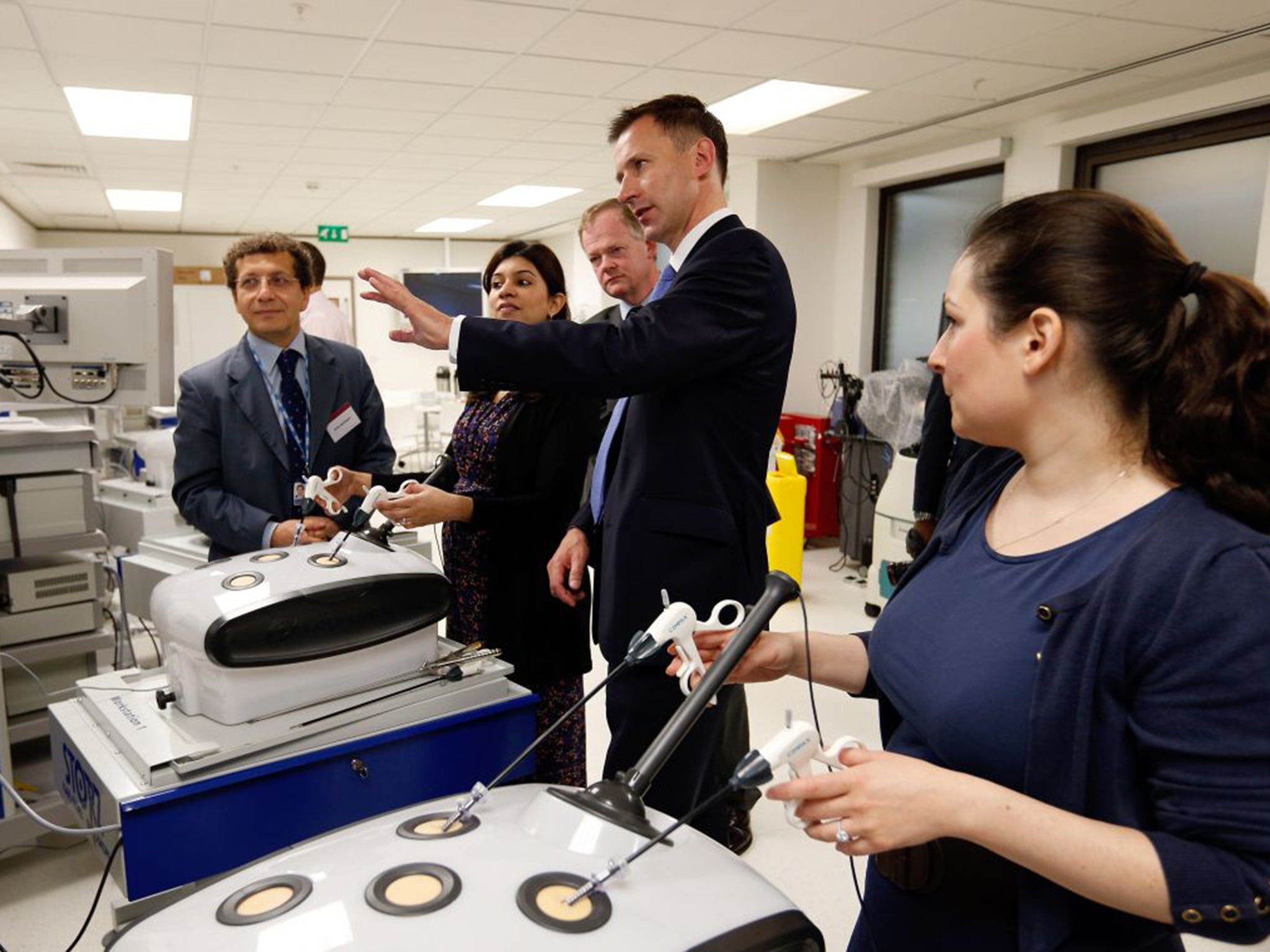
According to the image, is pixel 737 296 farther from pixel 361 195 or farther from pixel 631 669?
pixel 361 195

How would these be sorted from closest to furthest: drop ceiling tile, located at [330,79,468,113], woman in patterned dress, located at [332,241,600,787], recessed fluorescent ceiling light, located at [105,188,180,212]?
woman in patterned dress, located at [332,241,600,787] → drop ceiling tile, located at [330,79,468,113] → recessed fluorescent ceiling light, located at [105,188,180,212]

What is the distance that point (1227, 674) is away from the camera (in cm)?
62

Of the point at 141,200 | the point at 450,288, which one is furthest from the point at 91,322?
the point at 450,288

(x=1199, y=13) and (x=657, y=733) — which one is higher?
(x=1199, y=13)

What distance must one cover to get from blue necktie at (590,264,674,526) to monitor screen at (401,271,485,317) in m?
9.28

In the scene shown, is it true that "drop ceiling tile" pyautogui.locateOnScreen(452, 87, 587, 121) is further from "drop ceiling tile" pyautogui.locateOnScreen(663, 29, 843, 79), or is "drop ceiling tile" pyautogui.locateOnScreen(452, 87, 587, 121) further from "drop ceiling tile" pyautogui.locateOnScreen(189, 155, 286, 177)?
"drop ceiling tile" pyautogui.locateOnScreen(189, 155, 286, 177)

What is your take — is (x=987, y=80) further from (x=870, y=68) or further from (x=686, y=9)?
(x=686, y=9)

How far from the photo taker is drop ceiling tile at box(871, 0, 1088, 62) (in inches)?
130

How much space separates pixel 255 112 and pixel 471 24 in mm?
1886

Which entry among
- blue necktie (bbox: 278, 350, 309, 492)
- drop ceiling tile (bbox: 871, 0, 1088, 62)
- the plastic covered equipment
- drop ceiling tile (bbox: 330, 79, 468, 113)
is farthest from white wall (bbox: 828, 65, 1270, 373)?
drop ceiling tile (bbox: 330, 79, 468, 113)

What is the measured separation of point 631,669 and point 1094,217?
89 centimetres

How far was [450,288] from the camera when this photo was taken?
1059 centimetres

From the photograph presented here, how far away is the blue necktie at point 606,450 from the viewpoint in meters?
1.50

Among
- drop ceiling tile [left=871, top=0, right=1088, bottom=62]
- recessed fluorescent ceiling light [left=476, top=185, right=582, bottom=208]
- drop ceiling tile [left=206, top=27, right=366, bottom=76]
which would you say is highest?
recessed fluorescent ceiling light [left=476, top=185, right=582, bottom=208]
